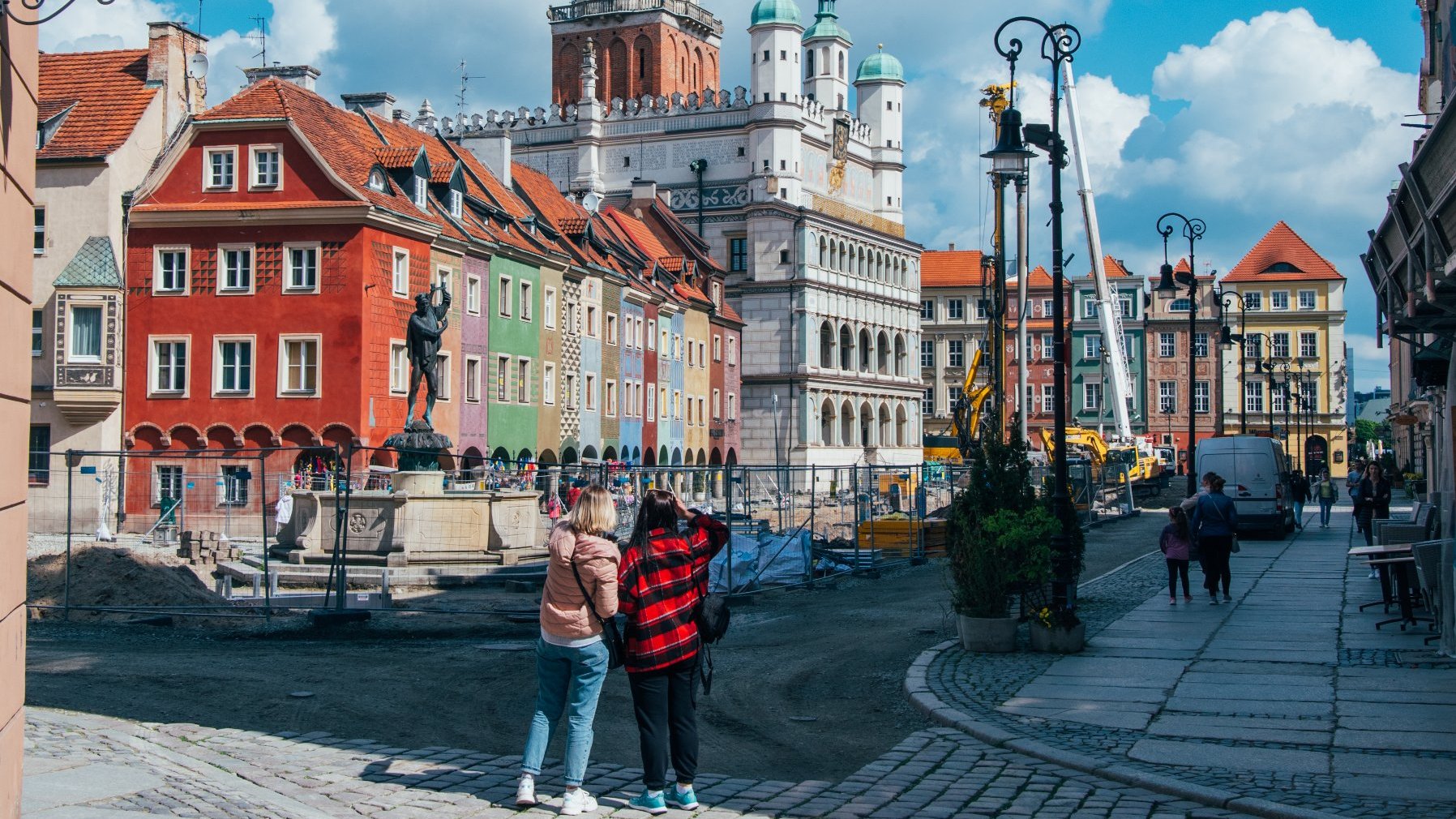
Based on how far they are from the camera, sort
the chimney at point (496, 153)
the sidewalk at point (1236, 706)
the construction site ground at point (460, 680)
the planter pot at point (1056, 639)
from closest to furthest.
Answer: the sidewalk at point (1236, 706), the construction site ground at point (460, 680), the planter pot at point (1056, 639), the chimney at point (496, 153)

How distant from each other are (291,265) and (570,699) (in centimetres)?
3628

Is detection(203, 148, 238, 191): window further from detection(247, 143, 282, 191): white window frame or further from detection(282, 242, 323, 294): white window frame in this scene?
detection(282, 242, 323, 294): white window frame

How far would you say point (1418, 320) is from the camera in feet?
→ 45.6

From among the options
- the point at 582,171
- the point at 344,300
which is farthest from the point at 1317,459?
the point at 344,300

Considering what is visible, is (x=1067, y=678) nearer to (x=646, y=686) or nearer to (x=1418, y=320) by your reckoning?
(x=1418, y=320)

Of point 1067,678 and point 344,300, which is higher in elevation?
point 344,300

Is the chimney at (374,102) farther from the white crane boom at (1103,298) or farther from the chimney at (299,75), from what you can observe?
the white crane boom at (1103,298)

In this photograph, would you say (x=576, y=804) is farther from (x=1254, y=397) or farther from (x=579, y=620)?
(x=1254, y=397)

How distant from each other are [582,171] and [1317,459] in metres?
53.0

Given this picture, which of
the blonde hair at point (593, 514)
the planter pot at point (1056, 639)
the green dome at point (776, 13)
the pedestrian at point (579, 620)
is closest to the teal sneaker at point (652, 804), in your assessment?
the pedestrian at point (579, 620)

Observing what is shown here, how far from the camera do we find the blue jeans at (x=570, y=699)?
28.8 feet

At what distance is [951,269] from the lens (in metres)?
117

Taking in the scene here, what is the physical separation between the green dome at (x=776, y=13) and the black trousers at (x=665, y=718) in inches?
3457

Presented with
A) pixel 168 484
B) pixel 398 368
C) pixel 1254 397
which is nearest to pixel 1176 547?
pixel 168 484
